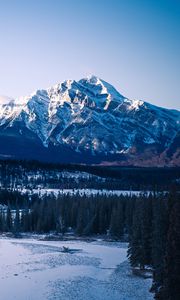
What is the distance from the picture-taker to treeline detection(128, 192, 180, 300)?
4512cm

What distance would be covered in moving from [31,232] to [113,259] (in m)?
55.9

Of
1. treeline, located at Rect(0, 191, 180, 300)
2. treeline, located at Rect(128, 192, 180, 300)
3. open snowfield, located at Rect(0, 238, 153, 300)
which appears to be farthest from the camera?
open snowfield, located at Rect(0, 238, 153, 300)

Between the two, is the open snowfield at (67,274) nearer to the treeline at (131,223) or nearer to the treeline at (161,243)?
the treeline at (161,243)

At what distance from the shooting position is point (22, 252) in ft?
306

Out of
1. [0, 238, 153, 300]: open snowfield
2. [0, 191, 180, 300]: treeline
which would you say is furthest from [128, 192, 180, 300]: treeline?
[0, 238, 153, 300]: open snowfield

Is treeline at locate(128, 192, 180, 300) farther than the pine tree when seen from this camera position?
Yes

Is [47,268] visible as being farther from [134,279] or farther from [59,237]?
[59,237]

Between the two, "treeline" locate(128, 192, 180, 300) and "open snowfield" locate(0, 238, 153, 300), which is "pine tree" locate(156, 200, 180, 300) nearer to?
"treeline" locate(128, 192, 180, 300)

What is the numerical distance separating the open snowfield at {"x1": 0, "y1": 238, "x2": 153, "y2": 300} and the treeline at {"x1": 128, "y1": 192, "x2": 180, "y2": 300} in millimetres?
3251

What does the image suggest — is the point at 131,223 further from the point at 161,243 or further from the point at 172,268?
the point at 172,268

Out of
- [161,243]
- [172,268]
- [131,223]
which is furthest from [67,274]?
[131,223]

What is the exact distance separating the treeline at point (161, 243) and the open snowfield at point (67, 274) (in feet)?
10.7

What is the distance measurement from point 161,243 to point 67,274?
16.9 m

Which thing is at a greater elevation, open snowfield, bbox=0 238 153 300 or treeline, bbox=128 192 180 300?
treeline, bbox=128 192 180 300
